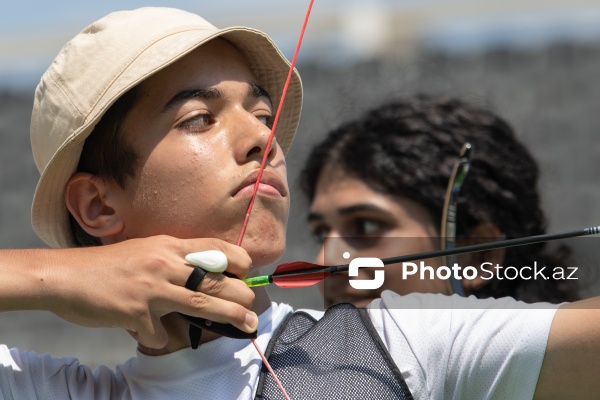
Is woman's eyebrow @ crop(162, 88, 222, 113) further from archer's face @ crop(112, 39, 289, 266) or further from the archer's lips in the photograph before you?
the archer's lips

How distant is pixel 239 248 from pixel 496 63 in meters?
3.95

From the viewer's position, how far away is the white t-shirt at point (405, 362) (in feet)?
7.00

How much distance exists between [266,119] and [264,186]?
20 cm

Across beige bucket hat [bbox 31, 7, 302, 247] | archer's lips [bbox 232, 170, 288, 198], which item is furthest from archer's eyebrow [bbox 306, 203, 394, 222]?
archer's lips [bbox 232, 170, 288, 198]

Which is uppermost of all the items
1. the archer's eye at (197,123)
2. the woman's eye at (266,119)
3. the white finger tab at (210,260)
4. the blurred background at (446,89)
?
the archer's eye at (197,123)

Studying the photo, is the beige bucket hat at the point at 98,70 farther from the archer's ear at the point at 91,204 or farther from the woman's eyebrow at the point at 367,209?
the woman's eyebrow at the point at 367,209

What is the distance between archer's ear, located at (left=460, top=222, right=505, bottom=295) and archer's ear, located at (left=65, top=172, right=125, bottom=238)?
901mm

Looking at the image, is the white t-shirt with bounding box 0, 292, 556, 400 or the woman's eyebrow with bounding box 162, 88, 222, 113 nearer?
the white t-shirt with bounding box 0, 292, 556, 400

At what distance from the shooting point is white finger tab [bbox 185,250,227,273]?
210cm

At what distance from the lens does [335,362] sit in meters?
2.20

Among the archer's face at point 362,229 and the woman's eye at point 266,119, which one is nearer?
A: the woman's eye at point 266,119

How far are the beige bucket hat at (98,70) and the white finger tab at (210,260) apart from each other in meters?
0.36

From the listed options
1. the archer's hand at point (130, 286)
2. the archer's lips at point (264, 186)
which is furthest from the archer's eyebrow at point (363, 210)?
the archer's hand at point (130, 286)

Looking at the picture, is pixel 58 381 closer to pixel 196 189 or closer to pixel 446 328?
pixel 196 189
